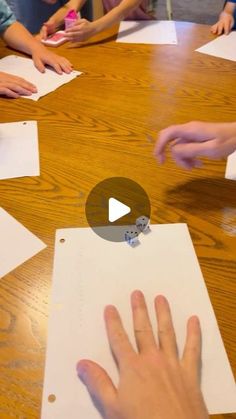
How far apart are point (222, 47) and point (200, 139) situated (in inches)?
27.3

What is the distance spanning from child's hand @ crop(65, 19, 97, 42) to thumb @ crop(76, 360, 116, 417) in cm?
107

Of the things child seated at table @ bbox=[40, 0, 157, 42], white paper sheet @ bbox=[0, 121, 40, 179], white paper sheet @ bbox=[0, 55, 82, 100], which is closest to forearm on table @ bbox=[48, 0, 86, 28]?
child seated at table @ bbox=[40, 0, 157, 42]

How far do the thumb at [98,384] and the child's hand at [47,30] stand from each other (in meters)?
1.14

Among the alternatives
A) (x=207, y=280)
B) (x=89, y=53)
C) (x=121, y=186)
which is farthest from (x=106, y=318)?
(x=89, y=53)

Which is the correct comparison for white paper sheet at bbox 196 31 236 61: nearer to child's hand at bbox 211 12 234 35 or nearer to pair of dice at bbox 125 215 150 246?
child's hand at bbox 211 12 234 35

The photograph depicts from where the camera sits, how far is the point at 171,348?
1.30ft

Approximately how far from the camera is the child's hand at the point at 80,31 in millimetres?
1139

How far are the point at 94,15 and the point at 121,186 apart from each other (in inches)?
62.4

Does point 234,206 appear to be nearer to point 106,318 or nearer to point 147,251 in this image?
point 147,251

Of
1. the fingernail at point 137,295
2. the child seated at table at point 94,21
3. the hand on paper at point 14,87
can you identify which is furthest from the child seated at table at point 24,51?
the fingernail at point 137,295

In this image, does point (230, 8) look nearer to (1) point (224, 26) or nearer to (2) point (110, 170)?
(1) point (224, 26)

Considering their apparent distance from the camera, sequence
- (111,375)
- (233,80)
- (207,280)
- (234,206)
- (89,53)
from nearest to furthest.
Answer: (111,375) → (207,280) → (234,206) → (233,80) → (89,53)

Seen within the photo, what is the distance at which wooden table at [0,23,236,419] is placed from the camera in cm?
44
